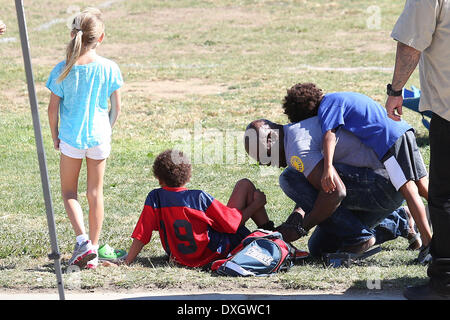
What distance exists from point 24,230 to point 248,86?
8.01 metres

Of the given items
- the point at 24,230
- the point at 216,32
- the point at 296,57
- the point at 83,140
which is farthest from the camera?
the point at 216,32

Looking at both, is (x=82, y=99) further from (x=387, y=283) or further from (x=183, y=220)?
(x=387, y=283)

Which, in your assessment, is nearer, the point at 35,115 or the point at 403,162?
the point at 35,115

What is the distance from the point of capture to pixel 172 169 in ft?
16.3

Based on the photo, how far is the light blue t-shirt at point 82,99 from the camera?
498 centimetres

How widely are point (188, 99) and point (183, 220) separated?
7694mm

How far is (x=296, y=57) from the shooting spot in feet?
55.3

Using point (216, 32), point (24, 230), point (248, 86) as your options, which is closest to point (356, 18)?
point (216, 32)

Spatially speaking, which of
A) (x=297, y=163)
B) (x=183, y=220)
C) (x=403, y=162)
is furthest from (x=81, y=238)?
(x=403, y=162)

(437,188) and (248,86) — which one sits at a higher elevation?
(437,188)

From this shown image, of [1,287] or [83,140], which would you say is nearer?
[1,287]

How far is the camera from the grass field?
483cm
